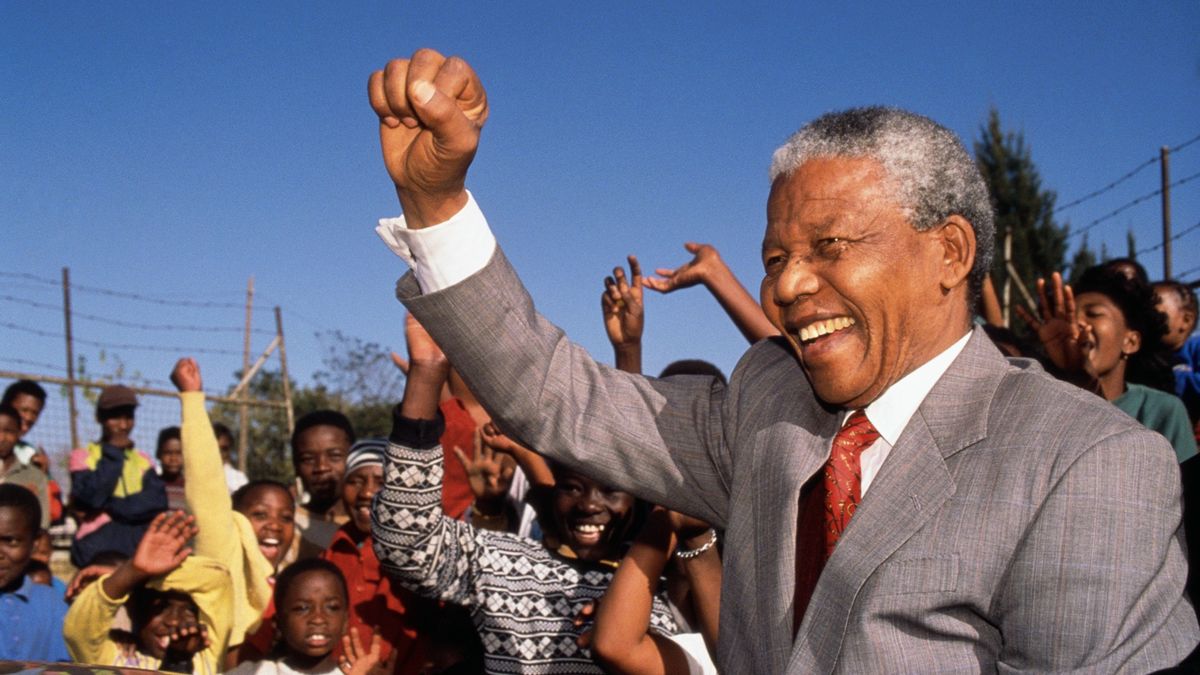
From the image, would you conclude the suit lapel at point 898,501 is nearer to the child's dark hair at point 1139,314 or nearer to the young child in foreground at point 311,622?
the child's dark hair at point 1139,314

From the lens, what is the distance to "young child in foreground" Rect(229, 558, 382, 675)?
4277 millimetres

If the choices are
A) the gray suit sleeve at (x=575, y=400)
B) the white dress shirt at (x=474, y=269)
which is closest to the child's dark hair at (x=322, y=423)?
the gray suit sleeve at (x=575, y=400)

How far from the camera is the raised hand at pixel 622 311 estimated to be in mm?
4086

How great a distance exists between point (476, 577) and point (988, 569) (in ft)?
7.56

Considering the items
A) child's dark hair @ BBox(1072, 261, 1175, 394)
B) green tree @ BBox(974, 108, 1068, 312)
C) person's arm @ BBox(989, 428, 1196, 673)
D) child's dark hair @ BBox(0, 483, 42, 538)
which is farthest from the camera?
green tree @ BBox(974, 108, 1068, 312)

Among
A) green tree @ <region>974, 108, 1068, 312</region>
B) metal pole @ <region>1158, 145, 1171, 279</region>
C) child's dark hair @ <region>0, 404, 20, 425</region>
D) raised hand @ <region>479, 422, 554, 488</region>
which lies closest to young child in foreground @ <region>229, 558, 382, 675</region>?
raised hand @ <region>479, 422, 554, 488</region>

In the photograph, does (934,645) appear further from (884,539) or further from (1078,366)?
(1078,366)

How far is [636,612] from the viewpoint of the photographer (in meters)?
3.29

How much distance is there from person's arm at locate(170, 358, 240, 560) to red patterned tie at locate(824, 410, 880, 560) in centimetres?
341

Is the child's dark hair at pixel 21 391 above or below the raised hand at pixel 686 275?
below

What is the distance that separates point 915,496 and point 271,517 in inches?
161

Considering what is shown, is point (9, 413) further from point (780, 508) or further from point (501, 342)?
point (780, 508)

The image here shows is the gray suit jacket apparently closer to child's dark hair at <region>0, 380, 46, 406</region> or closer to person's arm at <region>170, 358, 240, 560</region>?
person's arm at <region>170, 358, 240, 560</region>

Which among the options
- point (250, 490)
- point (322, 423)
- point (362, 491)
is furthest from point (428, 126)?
point (322, 423)
